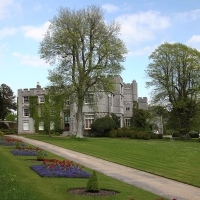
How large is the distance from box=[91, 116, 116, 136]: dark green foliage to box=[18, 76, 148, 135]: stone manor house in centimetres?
225

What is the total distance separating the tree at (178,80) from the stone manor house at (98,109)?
6892 millimetres

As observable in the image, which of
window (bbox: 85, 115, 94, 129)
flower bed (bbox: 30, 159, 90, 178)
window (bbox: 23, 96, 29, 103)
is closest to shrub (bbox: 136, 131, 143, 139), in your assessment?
window (bbox: 85, 115, 94, 129)

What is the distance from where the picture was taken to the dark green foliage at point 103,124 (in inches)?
1843

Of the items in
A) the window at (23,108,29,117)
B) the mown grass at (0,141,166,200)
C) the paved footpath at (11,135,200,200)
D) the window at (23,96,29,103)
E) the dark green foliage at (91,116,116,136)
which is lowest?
the paved footpath at (11,135,200,200)

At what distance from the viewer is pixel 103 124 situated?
154 feet

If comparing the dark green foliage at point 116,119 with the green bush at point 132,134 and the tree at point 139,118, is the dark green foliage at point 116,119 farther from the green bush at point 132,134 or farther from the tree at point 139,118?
the green bush at point 132,134

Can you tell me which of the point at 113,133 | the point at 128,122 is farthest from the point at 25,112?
the point at 113,133

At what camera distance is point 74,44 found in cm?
3766

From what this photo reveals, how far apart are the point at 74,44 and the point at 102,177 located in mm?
26752

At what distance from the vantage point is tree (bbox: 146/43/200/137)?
153 ft

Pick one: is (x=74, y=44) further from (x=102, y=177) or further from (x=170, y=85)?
(x=102, y=177)

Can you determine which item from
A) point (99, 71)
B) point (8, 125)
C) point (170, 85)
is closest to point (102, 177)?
point (99, 71)

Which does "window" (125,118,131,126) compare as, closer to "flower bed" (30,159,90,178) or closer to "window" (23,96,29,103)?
"window" (23,96,29,103)

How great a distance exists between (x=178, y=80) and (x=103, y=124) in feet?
43.8
